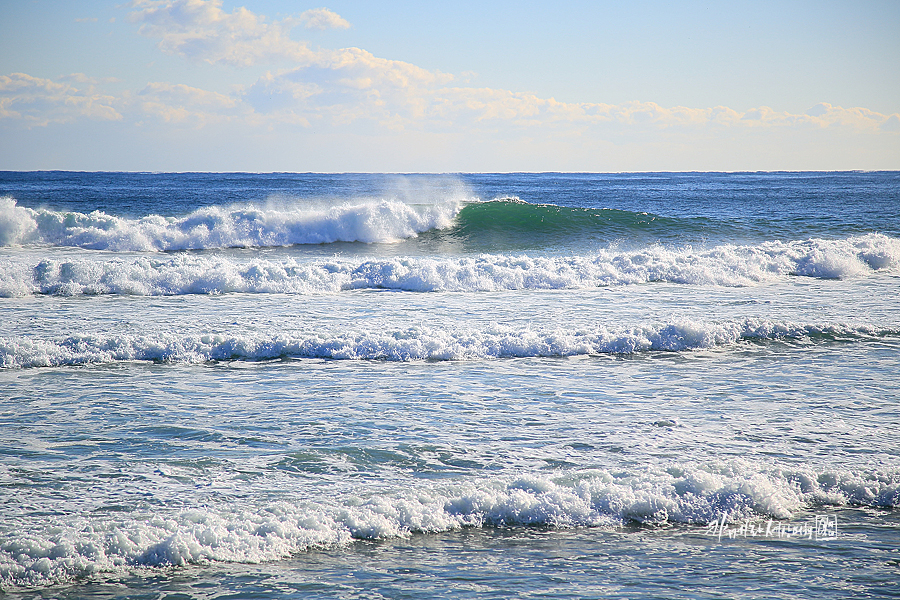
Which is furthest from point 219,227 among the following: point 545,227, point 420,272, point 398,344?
point 398,344

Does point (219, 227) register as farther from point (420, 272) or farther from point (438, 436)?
point (438, 436)

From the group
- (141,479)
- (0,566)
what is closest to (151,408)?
(141,479)

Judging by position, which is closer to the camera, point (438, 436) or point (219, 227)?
point (438, 436)

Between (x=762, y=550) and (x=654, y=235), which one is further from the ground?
(x=654, y=235)

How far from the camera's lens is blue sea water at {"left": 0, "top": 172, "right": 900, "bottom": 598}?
3395 millimetres

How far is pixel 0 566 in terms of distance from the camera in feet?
10.6

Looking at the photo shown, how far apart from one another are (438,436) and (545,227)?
56.3ft

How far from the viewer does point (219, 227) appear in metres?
19.3

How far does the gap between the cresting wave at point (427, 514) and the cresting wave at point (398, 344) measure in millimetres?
3510

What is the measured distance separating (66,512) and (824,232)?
2459 centimetres

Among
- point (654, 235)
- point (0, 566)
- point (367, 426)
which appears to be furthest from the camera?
point (654, 235)

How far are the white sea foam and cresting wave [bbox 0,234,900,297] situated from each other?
5200 mm

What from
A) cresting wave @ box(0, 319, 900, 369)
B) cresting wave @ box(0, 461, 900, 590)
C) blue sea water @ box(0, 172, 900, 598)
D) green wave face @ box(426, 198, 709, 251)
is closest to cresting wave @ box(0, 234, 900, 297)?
blue sea water @ box(0, 172, 900, 598)

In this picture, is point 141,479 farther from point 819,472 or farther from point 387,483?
point 819,472
